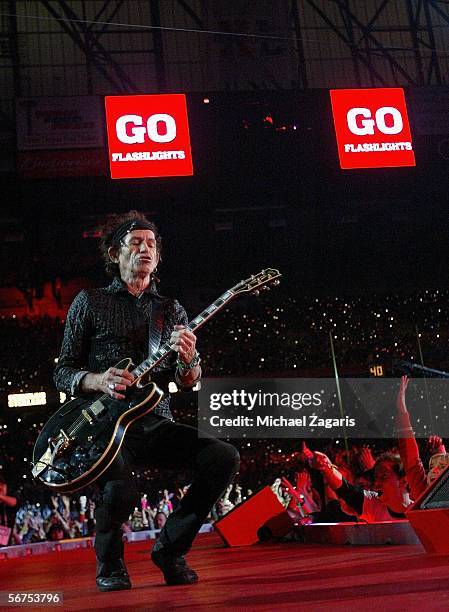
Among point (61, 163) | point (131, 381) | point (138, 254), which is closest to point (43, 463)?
point (131, 381)

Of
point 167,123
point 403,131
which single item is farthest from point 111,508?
point 403,131

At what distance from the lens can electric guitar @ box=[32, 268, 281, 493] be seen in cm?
233

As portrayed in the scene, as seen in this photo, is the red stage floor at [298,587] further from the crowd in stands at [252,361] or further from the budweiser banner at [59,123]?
the crowd in stands at [252,361]

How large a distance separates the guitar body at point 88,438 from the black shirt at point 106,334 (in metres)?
0.17

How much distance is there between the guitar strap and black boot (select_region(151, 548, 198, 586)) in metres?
0.66

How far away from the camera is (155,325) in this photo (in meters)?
Answer: 2.61

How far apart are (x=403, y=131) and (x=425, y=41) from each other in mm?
2263

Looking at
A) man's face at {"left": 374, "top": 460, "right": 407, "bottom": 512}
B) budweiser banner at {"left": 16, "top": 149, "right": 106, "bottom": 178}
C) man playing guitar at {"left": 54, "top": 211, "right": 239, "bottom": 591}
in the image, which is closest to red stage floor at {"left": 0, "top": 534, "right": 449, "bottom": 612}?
man playing guitar at {"left": 54, "top": 211, "right": 239, "bottom": 591}

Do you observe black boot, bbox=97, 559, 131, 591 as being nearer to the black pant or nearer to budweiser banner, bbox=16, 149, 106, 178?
the black pant

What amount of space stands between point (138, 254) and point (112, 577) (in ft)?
3.62

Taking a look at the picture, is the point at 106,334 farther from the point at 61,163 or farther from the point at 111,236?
the point at 61,163

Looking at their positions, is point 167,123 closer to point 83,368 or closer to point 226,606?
point 83,368

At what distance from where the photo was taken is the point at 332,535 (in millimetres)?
4504

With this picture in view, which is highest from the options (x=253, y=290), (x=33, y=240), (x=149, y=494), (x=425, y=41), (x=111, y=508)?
(x=425, y=41)
